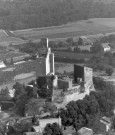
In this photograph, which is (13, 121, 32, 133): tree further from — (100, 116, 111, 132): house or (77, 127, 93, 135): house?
(100, 116, 111, 132): house

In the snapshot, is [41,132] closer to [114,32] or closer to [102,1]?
[114,32]

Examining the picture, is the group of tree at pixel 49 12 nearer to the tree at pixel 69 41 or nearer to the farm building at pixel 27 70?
the tree at pixel 69 41

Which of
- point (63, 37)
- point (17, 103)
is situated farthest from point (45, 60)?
point (63, 37)

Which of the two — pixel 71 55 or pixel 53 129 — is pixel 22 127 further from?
pixel 71 55

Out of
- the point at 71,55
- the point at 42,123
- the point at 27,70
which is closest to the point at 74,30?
A: the point at 71,55

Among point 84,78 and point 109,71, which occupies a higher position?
point 84,78

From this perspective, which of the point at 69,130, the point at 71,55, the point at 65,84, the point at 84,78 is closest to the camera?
the point at 69,130
